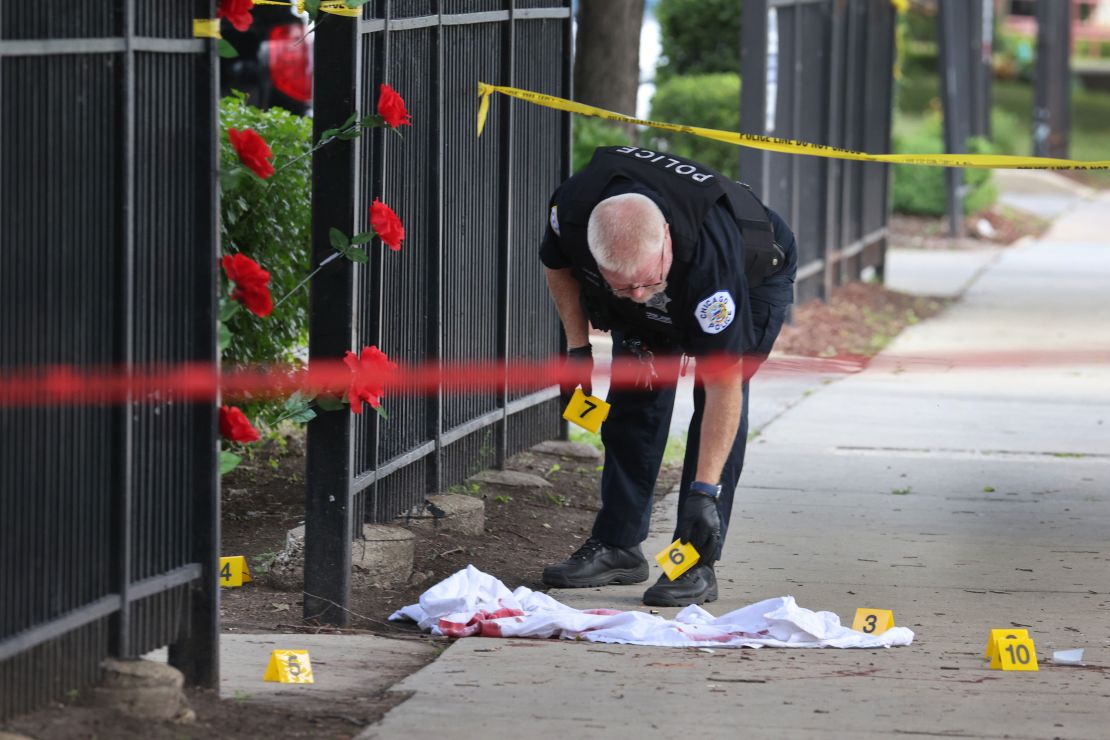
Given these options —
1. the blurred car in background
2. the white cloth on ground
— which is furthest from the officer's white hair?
the blurred car in background

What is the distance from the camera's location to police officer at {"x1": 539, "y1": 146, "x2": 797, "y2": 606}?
16.2 feet

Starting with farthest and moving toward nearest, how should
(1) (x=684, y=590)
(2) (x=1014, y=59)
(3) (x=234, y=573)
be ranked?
(2) (x=1014, y=59), (3) (x=234, y=573), (1) (x=684, y=590)

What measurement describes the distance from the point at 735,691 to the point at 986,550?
2.29 metres

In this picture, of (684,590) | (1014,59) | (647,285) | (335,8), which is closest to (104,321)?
(335,8)

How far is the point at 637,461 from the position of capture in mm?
5891

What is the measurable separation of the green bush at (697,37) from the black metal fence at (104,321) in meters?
12.9

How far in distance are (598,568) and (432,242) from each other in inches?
49.1

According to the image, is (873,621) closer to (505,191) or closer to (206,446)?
(206,446)

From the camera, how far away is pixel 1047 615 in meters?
5.55

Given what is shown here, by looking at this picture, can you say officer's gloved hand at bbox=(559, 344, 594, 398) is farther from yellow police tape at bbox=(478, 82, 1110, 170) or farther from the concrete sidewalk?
yellow police tape at bbox=(478, 82, 1110, 170)

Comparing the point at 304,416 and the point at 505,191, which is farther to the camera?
the point at 505,191

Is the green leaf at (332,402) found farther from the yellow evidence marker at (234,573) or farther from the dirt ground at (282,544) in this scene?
the yellow evidence marker at (234,573)

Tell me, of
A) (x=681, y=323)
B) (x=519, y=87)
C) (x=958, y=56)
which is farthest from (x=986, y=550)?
(x=958, y=56)

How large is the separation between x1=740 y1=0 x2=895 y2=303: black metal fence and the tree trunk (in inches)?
52.8
